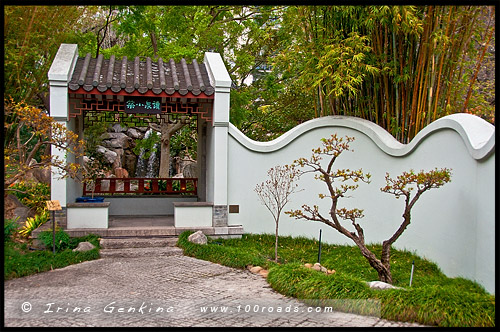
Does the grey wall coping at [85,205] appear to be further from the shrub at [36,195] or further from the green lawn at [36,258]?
the shrub at [36,195]

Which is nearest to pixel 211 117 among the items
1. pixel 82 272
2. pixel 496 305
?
pixel 82 272

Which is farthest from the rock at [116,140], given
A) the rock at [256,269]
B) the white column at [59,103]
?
the rock at [256,269]

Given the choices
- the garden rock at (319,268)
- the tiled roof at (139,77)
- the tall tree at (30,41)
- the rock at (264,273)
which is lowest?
the rock at (264,273)

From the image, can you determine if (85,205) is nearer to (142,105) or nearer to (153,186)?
(142,105)

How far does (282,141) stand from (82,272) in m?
3.97

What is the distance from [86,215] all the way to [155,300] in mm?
3246

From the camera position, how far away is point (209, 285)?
232 inches

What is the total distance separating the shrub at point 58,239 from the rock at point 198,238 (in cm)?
190

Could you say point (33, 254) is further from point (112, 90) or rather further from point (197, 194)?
point (197, 194)

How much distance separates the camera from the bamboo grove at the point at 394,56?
23.7ft

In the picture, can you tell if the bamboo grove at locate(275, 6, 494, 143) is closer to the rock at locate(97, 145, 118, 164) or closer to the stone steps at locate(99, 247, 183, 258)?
the stone steps at locate(99, 247, 183, 258)

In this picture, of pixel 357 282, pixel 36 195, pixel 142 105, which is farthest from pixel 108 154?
pixel 357 282

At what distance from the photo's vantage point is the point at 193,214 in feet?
27.5

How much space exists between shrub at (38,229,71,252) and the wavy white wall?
8.91ft
